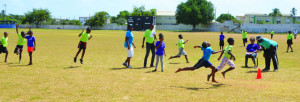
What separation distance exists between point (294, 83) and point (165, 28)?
342 ft

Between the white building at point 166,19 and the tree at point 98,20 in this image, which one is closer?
the tree at point 98,20

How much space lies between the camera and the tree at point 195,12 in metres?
103

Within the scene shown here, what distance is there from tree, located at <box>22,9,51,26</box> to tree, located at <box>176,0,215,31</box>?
63254mm

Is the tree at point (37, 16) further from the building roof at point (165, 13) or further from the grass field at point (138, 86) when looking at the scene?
the grass field at point (138, 86)

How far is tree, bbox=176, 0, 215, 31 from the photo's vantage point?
4048 inches

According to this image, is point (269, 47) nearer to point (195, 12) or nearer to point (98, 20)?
point (195, 12)

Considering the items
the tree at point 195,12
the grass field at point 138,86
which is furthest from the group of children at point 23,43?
the tree at point 195,12

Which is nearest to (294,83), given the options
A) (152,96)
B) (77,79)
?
(152,96)

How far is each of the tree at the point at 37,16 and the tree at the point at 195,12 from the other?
63254 millimetres

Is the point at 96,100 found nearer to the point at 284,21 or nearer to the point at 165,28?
the point at 165,28

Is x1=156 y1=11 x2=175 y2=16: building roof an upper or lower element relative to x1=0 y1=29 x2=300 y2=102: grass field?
upper

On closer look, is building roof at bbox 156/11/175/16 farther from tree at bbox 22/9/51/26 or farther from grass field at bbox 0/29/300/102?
grass field at bbox 0/29/300/102

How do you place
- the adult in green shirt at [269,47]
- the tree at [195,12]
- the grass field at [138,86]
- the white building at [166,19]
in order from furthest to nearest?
the white building at [166,19]
the tree at [195,12]
the adult in green shirt at [269,47]
the grass field at [138,86]

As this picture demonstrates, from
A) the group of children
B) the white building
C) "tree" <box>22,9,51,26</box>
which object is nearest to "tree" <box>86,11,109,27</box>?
"tree" <box>22,9,51,26</box>
